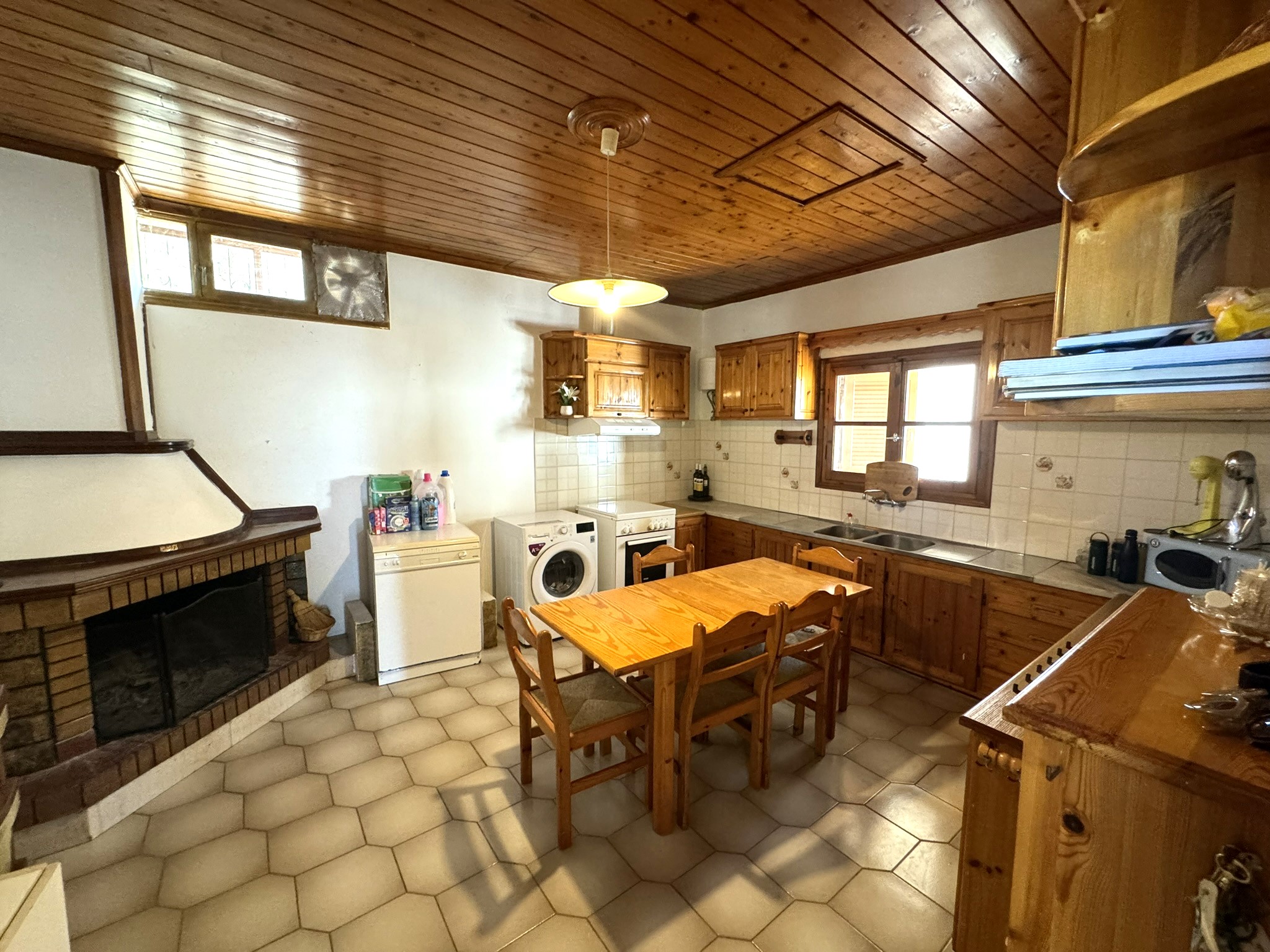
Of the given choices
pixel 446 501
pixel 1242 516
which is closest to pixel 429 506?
pixel 446 501

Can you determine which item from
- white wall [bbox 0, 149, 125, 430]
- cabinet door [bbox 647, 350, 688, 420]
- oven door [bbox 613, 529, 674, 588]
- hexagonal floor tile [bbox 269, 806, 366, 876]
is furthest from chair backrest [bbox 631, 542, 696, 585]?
white wall [bbox 0, 149, 125, 430]

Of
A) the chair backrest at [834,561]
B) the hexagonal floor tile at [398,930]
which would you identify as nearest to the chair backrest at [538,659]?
the hexagonal floor tile at [398,930]

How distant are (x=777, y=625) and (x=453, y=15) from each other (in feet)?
6.95

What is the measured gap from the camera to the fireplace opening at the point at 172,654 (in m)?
2.09

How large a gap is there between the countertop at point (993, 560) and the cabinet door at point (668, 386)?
0.87 meters

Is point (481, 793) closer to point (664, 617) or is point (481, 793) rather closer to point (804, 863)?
point (664, 617)

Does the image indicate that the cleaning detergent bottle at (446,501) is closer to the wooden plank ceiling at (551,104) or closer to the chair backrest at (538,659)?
the wooden plank ceiling at (551,104)

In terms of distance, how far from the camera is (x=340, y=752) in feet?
7.80

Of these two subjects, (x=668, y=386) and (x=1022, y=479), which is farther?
(x=668, y=386)

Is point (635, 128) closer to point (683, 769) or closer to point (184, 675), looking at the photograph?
point (683, 769)

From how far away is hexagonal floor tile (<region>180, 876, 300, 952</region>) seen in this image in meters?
Answer: 1.51

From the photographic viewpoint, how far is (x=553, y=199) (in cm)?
252

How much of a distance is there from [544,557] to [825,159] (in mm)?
2682

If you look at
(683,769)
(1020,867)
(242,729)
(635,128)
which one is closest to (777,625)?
(683,769)
